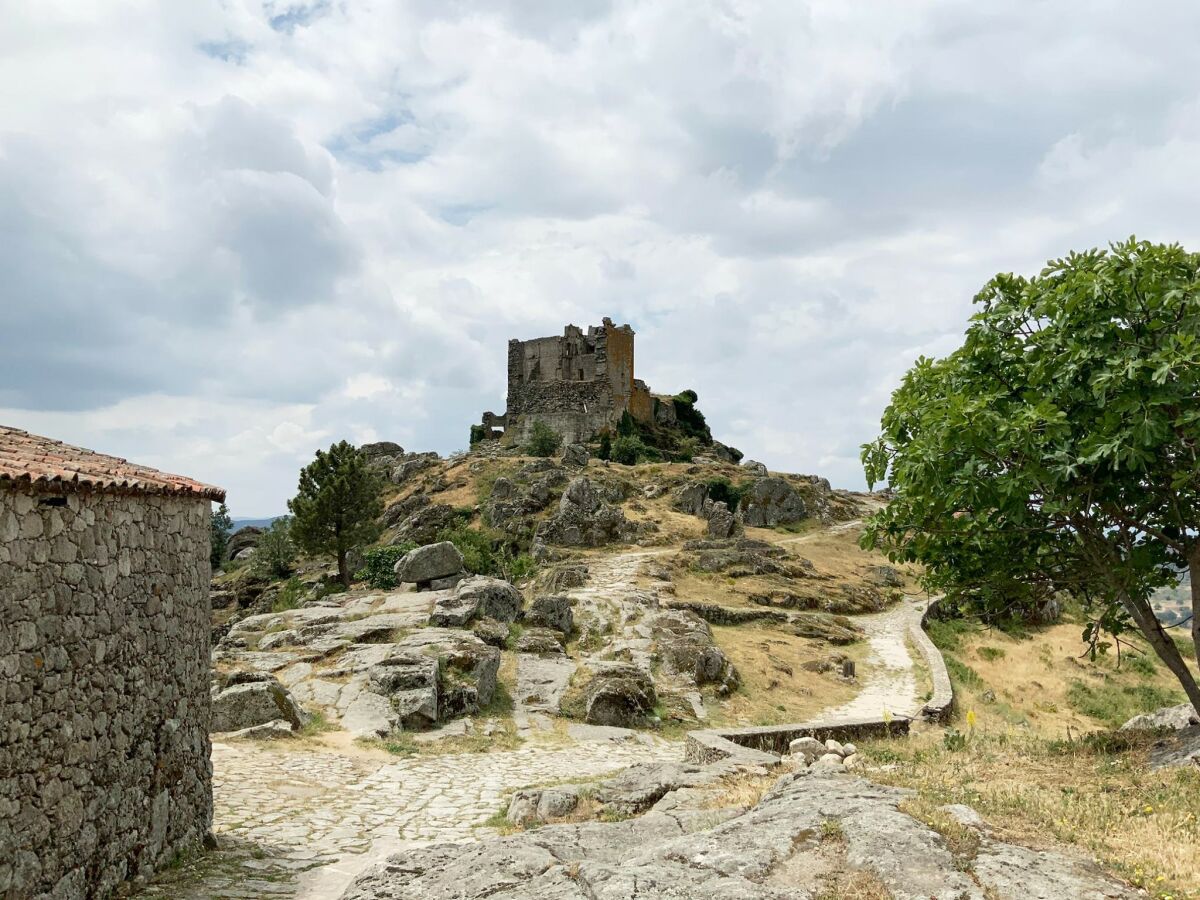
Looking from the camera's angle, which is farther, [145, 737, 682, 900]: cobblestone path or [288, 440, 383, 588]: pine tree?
[288, 440, 383, 588]: pine tree

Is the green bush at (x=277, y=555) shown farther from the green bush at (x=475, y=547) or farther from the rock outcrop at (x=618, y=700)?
the rock outcrop at (x=618, y=700)

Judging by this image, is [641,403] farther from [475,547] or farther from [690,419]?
[475,547]

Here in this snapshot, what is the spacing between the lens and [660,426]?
7331 cm

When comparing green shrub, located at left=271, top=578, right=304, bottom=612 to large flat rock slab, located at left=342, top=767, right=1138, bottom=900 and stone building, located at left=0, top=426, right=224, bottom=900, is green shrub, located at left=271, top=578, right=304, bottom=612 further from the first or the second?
large flat rock slab, located at left=342, top=767, right=1138, bottom=900

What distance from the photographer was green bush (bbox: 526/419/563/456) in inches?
2453

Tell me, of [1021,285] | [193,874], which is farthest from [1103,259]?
[193,874]

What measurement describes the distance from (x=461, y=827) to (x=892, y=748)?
19.1 ft

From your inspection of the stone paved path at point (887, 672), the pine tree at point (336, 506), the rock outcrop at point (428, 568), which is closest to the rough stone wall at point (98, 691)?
the stone paved path at point (887, 672)

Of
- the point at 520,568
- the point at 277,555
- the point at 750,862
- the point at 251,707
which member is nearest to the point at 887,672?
the point at 520,568

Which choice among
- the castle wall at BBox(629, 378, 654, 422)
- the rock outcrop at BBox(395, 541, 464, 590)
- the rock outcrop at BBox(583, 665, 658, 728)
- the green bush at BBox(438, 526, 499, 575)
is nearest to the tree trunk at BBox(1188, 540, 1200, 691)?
the rock outcrop at BBox(583, 665, 658, 728)

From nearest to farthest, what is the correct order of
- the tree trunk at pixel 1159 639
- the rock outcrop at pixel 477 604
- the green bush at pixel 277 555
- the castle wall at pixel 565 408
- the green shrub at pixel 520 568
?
the tree trunk at pixel 1159 639 → the rock outcrop at pixel 477 604 → the green shrub at pixel 520 568 → the green bush at pixel 277 555 → the castle wall at pixel 565 408

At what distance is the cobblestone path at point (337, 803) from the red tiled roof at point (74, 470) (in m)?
3.68

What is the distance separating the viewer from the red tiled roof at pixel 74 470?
6.57 metres

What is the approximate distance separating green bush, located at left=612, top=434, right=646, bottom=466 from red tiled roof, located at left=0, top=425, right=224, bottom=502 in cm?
5124
